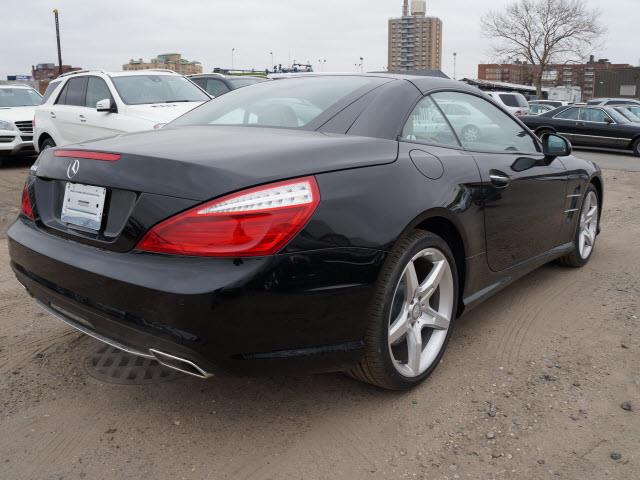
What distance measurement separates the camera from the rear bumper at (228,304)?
197 cm

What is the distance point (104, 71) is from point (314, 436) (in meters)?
7.77

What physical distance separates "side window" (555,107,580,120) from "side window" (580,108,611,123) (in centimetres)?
19

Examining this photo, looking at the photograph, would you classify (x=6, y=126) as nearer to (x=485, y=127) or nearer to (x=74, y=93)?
(x=74, y=93)

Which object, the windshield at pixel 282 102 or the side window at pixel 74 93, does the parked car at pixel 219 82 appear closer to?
the side window at pixel 74 93

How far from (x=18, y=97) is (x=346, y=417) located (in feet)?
41.7

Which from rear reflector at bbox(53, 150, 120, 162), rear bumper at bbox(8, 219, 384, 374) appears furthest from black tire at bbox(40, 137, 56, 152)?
rear bumper at bbox(8, 219, 384, 374)

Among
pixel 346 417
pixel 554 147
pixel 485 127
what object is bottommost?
pixel 346 417

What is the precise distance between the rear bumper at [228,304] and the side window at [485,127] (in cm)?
125

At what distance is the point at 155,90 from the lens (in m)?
8.33

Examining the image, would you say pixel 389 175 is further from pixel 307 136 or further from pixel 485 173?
pixel 485 173

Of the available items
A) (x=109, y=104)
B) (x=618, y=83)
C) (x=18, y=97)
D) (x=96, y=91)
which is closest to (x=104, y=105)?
(x=109, y=104)

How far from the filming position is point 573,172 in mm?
4137

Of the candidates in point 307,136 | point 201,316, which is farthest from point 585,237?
point 201,316

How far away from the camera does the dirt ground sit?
85.0 inches
